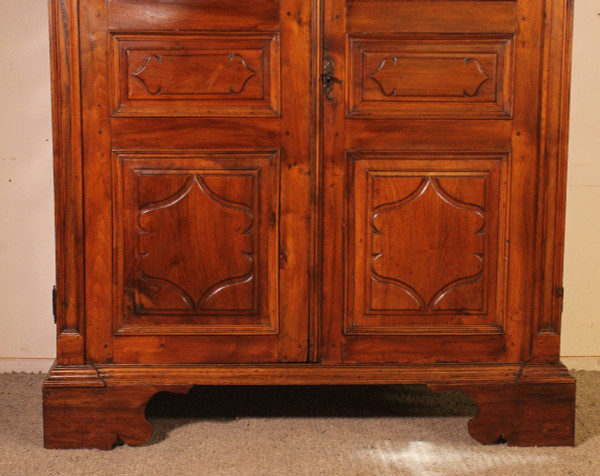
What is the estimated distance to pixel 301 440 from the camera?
5.85ft

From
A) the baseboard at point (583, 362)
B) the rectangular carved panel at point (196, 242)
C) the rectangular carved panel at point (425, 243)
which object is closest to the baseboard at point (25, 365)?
the rectangular carved panel at point (196, 242)

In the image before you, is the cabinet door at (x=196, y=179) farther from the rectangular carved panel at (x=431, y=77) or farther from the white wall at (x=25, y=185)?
the white wall at (x=25, y=185)

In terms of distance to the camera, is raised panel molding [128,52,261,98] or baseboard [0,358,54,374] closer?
raised panel molding [128,52,261,98]

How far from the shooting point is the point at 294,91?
66.2 inches

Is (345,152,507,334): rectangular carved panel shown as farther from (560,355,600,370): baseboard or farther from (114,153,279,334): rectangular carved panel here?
(560,355,600,370): baseboard

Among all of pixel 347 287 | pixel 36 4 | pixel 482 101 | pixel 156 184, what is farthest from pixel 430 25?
pixel 36 4

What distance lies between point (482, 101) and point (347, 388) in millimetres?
1082

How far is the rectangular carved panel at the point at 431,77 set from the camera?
66.1 inches

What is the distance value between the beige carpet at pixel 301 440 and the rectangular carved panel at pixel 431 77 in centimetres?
88

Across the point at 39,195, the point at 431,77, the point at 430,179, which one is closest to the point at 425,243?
the point at 430,179

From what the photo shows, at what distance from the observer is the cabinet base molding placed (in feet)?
5.62

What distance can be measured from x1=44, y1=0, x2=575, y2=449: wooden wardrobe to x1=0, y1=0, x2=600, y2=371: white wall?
26.9 inches

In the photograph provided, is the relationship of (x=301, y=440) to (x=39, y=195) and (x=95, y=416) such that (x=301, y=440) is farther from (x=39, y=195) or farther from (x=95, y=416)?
(x=39, y=195)

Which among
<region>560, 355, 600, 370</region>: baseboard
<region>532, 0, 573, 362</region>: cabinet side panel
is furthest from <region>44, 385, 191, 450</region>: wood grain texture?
<region>560, 355, 600, 370</region>: baseboard
